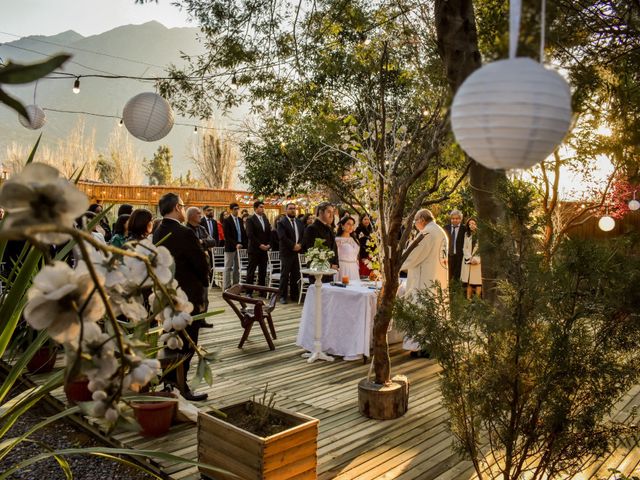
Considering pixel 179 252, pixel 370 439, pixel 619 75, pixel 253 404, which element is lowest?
pixel 370 439

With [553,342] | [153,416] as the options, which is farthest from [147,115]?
[553,342]

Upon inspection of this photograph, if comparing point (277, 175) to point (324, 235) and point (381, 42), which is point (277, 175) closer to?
point (324, 235)

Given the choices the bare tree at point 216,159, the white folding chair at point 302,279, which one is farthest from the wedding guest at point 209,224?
the bare tree at point 216,159

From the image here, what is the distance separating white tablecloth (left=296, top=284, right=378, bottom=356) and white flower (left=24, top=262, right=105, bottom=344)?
4.99 metres

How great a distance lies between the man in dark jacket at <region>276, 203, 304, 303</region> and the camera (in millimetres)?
8938

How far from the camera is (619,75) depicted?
2.84m

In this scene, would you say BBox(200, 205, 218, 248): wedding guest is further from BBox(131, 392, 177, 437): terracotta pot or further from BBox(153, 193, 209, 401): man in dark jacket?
BBox(131, 392, 177, 437): terracotta pot

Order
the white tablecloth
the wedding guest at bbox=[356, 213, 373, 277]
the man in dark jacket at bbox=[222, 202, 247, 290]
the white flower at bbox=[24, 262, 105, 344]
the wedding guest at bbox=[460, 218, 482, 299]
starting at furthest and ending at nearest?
1. the man in dark jacket at bbox=[222, 202, 247, 290]
2. the wedding guest at bbox=[356, 213, 373, 277]
3. the wedding guest at bbox=[460, 218, 482, 299]
4. the white tablecloth
5. the white flower at bbox=[24, 262, 105, 344]

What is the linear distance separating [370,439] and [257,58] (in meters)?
3.68

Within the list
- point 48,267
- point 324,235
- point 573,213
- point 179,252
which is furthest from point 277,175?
point 48,267

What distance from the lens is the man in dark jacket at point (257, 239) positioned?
9562 mm

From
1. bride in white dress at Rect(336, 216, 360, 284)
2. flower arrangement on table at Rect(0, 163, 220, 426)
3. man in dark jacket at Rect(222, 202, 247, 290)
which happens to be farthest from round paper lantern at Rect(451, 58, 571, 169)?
man in dark jacket at Rect(222, 202, 247, 290)

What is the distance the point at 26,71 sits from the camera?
0.49m

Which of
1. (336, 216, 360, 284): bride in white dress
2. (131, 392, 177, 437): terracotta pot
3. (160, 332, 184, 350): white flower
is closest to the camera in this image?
(160, 332, 184, 350): white flower
